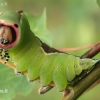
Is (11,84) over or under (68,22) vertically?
over

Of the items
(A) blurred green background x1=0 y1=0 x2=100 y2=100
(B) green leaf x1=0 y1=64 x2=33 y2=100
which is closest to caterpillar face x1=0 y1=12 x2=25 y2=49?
(B) green leaf x1=0 y1=64 x2=33 y2=100

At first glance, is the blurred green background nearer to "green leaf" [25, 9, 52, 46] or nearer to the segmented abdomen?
"green leaf" [25, 9, 52, 46]

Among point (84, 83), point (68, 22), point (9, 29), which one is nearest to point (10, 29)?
point (9, 29)

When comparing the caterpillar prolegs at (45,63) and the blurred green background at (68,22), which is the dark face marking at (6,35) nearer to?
the caterpillar prolegs at (45,63)

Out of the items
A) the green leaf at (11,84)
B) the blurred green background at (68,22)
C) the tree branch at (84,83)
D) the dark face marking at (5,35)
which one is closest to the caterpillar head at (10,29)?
the dark face marking at (5,35)

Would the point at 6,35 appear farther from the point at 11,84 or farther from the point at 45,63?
the point at 11,84
